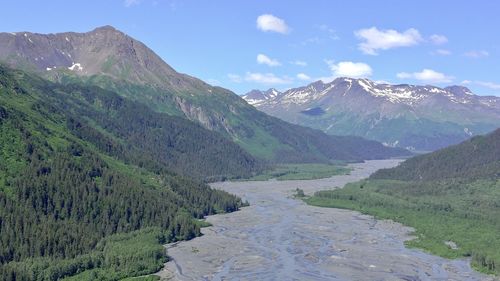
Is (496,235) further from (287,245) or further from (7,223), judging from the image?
(7,223)

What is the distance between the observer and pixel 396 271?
158000 mm

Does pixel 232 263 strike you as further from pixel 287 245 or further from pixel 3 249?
pixel 3 249

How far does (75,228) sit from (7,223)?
60.1ft

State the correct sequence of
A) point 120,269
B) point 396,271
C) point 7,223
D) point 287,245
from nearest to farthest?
point 120,269 < point 396,271 < point 7,223 < point 287,245

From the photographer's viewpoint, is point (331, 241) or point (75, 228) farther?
point (331, 241)

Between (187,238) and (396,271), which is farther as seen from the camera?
(187,238)

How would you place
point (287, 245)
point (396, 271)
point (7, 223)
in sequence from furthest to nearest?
point (287, 245)
point (7, 223)
point (396, 271)

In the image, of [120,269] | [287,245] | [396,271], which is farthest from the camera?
[287,245]

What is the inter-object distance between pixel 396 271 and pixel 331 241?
4083 centimetres

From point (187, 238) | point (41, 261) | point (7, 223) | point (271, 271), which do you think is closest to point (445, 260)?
point (271, 271)

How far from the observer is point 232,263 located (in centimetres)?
16462

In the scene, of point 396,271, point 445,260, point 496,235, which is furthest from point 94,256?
point 496,235

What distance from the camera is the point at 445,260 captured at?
172 metres

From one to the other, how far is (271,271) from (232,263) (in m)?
13.8
